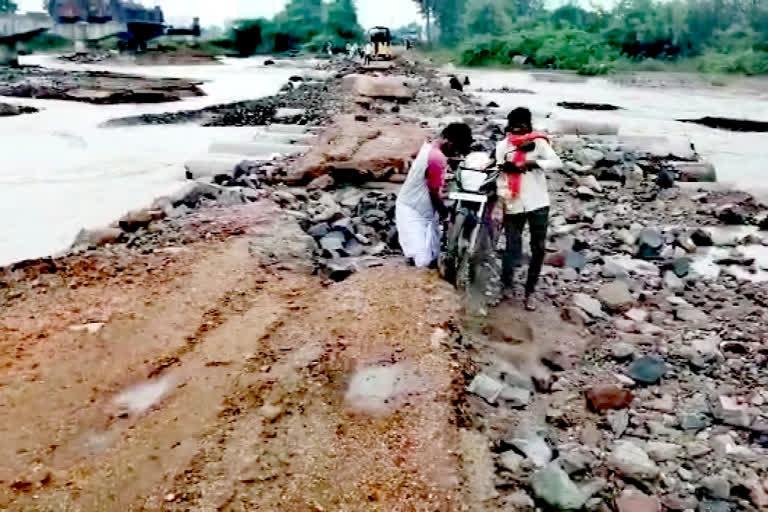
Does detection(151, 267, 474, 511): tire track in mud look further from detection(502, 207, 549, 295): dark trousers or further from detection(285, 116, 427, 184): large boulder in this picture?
detection(285, 116, 427, 184): large boulder

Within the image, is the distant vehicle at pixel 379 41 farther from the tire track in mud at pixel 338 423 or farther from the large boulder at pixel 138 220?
the tire track in mud at pixel 338 423

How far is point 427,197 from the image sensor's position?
5.30m

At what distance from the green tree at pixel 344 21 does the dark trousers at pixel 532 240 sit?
172 feet

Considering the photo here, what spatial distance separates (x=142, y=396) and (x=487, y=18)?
52670 millimetres

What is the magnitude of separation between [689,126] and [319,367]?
606 inches

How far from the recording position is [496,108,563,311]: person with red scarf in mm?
4855

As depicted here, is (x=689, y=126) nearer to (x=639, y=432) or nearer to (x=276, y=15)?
(x=639, y=432)

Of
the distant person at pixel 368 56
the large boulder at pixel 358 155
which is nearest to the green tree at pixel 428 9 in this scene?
the distant person at pixel 368 56

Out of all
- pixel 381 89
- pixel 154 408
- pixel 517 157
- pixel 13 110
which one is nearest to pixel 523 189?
pixel 517 157

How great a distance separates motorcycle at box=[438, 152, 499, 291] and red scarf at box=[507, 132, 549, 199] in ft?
0.39

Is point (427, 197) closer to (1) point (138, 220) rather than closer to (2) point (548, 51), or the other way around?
(1) point (138, 220)

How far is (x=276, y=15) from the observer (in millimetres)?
70812

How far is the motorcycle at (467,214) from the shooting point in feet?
16.4

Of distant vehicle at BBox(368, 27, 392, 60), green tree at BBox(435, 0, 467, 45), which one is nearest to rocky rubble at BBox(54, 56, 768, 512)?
distant vehicle at BBox(368, 27, 392, 60)
